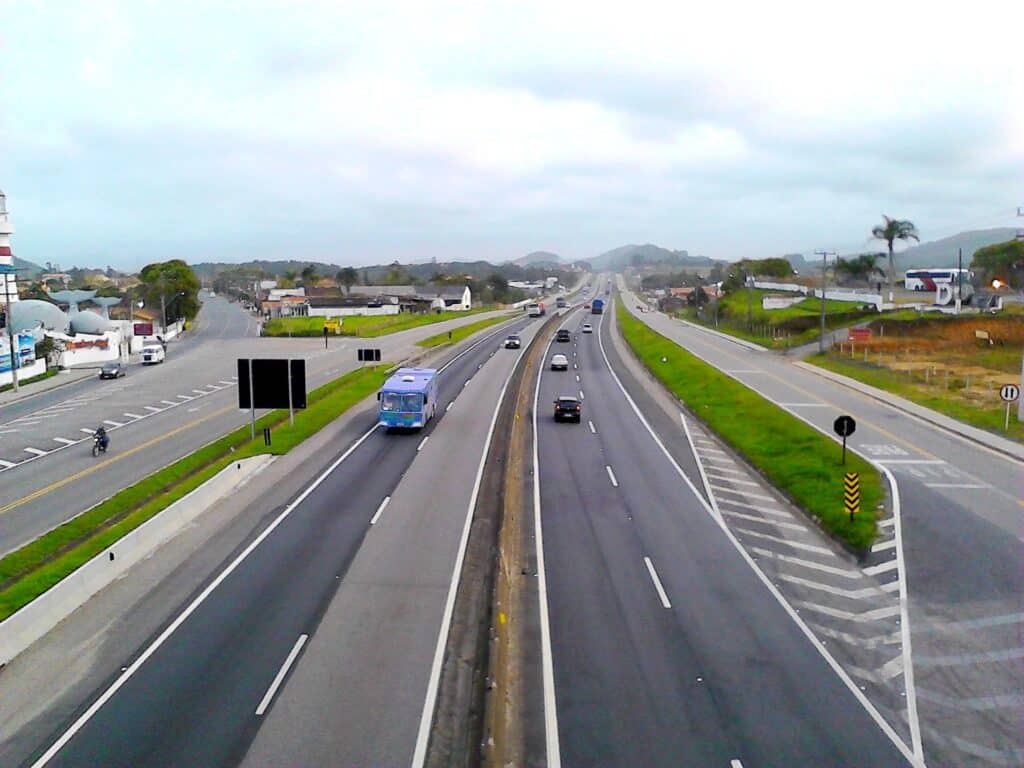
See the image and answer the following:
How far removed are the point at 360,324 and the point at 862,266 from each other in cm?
9227

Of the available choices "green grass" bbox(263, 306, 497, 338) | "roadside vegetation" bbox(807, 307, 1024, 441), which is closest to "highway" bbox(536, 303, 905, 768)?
"roadside vegetation" bbox(807, 307, 1024, 441)

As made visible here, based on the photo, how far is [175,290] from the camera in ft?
446

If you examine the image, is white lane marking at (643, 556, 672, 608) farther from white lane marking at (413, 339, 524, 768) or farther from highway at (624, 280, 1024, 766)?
highway at (624, 280, 1024, 766)

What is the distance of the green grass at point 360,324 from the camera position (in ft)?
346

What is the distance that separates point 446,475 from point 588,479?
5.22m

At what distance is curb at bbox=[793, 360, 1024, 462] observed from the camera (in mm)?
33969

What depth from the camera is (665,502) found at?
91.0 feet

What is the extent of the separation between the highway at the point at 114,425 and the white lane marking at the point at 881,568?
2324 cm

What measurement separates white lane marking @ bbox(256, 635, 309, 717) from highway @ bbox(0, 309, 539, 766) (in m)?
0.05

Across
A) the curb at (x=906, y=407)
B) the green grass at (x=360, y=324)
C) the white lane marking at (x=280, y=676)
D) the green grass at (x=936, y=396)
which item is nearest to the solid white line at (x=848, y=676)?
the curb at (x=906, y=407)

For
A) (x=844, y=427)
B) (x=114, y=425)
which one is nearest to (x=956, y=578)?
(x=844, y=427)

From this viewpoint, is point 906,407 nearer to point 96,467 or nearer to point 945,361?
point 945,361

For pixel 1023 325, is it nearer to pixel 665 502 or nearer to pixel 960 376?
pixel 960 376

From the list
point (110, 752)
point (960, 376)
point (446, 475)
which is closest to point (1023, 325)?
point (960, 376)
